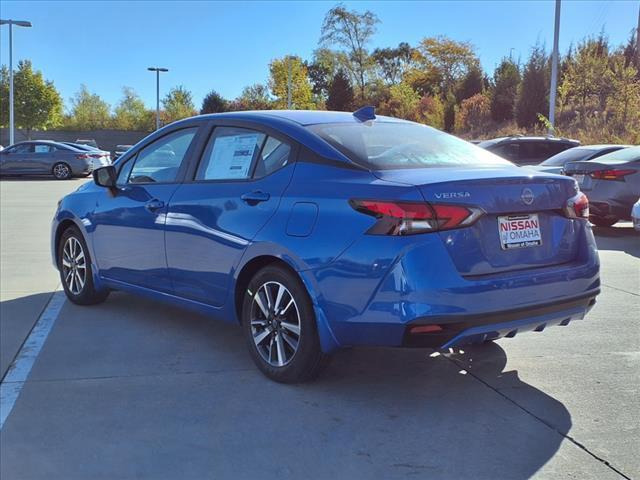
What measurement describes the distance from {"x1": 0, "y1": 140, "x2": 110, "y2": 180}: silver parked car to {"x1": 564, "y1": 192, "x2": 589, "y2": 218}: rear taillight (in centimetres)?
2362

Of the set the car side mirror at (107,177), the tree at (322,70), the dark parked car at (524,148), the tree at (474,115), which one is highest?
the tree at (322,70)

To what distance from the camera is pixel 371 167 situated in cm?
379

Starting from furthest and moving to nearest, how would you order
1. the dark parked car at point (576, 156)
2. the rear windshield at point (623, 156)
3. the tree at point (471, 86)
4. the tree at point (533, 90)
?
1. the tree at point (471, 86)
2. the tree at point (533, 90)
3. the dark parked car at point (576, 156)
4. the rear windshield at point (623, 156)

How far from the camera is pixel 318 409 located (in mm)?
3703

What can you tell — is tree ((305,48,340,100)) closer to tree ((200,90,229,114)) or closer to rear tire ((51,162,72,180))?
tree ((200,90,229,114))

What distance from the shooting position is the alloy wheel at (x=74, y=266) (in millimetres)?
5891

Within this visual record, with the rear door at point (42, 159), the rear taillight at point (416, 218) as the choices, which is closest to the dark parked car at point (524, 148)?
the rear taillight at point (416, 218)

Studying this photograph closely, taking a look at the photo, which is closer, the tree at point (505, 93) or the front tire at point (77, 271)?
the front tire at point (77, 271)

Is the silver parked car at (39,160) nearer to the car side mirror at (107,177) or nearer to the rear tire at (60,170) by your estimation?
the rear tire at (60,170)

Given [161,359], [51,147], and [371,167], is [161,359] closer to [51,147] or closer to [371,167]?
[371,167]

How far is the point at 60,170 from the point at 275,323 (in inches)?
929

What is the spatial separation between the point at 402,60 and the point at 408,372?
2627 inches

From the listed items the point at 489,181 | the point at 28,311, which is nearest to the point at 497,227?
the point at 489,181

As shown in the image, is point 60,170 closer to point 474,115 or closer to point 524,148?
point 524,148
